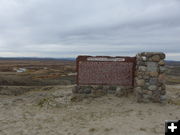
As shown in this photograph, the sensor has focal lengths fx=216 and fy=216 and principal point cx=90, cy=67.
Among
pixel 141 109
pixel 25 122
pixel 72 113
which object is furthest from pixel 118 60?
pixel 25 122

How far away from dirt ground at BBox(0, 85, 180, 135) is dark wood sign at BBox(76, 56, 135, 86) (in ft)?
3.05

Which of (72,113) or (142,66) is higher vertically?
(142,66)

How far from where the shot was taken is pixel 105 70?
11695 millimetres

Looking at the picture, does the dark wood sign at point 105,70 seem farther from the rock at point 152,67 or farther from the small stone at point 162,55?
the small stone at point 162,55

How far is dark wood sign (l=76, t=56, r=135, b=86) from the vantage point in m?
11.6

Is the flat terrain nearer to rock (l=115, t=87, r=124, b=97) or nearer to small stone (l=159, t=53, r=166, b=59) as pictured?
rock (l=115, t=87, r=124, b=97)

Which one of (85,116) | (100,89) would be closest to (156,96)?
(100,89)

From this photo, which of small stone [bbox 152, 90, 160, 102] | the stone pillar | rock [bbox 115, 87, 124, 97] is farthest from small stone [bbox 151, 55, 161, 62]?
rock [bbox 115, 87, 124, 97]

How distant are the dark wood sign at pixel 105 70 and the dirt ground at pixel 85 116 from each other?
3.05 ft

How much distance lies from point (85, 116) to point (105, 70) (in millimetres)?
3691

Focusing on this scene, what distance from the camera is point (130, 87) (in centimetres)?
1156

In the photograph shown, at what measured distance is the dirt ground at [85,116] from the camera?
6.96m

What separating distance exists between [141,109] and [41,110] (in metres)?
4.44

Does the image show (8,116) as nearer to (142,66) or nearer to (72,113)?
(72,113)
